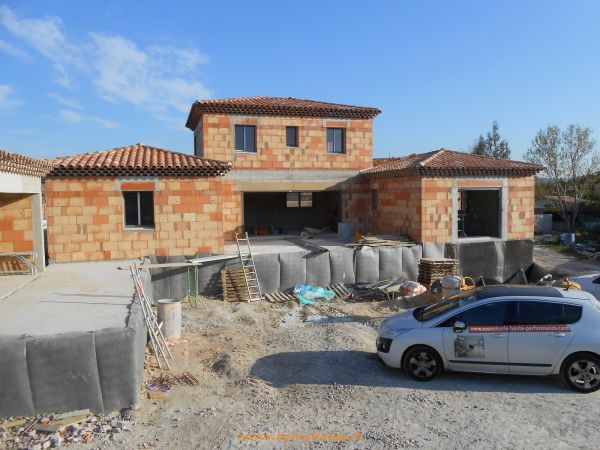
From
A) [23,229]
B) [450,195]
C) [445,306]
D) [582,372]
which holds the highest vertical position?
[450,195]

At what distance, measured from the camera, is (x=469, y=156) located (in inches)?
779

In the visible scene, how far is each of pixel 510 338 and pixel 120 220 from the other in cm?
1166

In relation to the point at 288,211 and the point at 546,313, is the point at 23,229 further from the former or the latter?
the point at 288,211

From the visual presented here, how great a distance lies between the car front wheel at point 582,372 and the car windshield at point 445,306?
1829 mm

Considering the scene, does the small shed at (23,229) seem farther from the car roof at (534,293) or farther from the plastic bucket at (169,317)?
the car roof at (534,293)

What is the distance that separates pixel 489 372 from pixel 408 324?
5.20 feet

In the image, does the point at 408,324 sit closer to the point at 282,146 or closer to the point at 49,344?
the point at 49,344

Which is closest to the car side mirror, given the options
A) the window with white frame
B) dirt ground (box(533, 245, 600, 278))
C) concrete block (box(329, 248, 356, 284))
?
concrete block (box(329, 248, 356, 284))

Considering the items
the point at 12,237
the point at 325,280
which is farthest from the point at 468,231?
the point at 12,237

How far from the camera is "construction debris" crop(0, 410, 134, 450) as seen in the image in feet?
21.5

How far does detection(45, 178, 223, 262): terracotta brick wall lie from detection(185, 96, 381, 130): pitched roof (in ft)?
18.4

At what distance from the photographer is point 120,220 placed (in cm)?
1539

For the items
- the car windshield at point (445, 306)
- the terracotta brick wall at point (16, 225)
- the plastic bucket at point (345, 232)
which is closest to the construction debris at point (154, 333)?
the terracotta brick wall at point (16, 225)

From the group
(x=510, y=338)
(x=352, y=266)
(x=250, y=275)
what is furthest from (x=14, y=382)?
(x=352, y=266)
